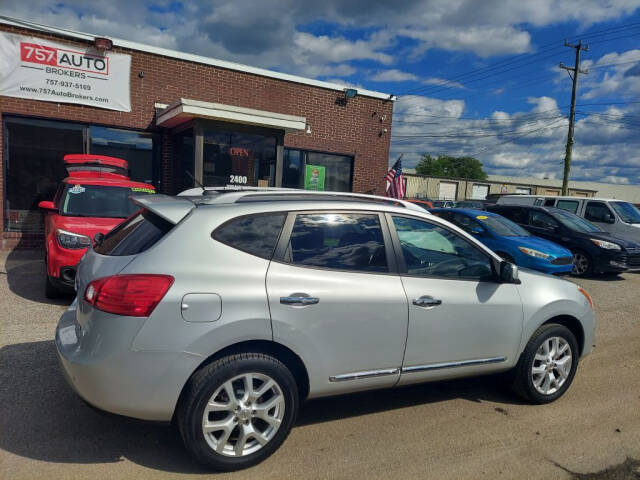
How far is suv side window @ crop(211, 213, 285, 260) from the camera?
3023 millimetres

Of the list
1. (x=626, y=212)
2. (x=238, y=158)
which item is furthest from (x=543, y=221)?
(x=238, y=158)

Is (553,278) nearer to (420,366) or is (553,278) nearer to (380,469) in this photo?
(420,366)

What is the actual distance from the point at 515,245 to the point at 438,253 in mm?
6158

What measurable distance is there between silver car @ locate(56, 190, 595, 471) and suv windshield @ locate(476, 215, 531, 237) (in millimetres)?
6340

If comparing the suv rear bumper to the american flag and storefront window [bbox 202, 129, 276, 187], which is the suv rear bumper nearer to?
storefront window [bbox 202, 129, 276, 187]

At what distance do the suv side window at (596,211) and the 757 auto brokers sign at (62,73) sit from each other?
12787 mm

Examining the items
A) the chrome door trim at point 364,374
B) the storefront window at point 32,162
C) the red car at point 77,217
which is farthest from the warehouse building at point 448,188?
the chrome door trim at point 364,374

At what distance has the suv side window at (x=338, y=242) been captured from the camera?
3.21 meters

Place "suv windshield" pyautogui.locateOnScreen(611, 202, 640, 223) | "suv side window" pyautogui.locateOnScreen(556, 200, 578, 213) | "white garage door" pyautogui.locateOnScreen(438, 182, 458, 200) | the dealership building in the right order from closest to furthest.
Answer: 1. the dealership building
2. "suv windshield" pyautogui.locateOnScreen(611, 202, 640, 223)
3. "suv side window" pyautogui.locateOnScreen(556, 200, 578, 213)
4. "white garage door" pyautogui.locateOnScreen(438, 182, 458, 200)

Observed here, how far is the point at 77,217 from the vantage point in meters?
6.89

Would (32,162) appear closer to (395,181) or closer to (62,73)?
(62,73)

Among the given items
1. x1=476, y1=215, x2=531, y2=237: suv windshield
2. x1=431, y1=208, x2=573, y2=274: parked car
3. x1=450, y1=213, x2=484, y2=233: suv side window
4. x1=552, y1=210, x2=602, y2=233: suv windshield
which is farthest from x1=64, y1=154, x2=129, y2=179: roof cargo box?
x1=552, y1=210, x2=602, y2=233: suv windshield

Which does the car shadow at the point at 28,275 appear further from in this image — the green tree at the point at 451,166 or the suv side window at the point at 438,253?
the green tree at the point at 451,166

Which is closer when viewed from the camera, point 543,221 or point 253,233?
point 253,233
